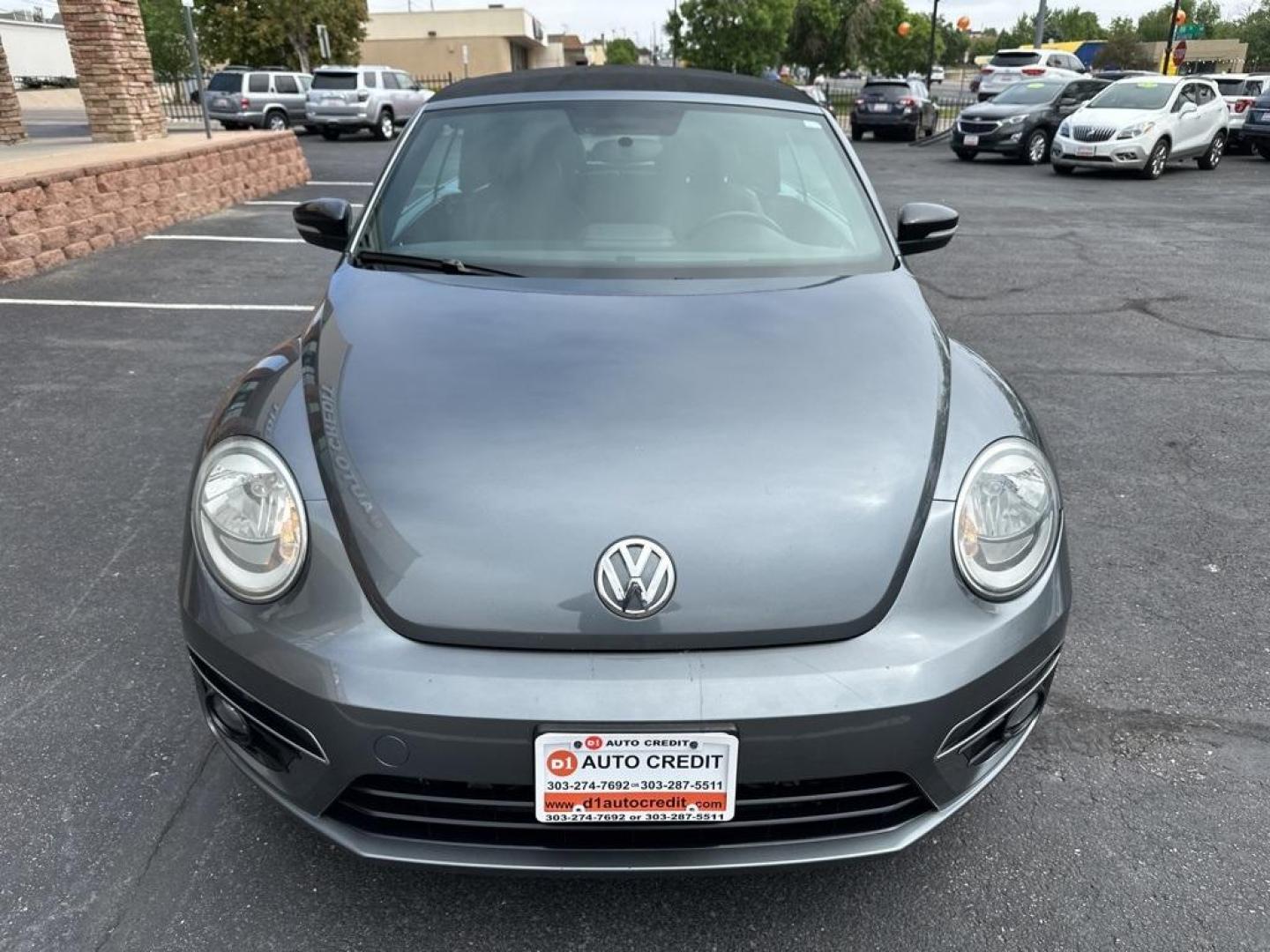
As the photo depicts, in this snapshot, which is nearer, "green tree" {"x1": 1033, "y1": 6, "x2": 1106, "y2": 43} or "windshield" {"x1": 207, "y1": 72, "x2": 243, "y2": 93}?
"windshield" {"x1": 207, "y1": 72, "x2": 243, "y2": 93}

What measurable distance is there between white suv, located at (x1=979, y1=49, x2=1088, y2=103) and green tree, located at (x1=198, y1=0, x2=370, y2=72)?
25762 millimetres

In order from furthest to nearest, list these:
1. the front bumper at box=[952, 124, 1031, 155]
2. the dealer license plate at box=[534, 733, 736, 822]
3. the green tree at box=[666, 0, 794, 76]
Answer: the green tree at box=[666, 0, 794, 76]
the front bumper at box=[952, 124, 1031, 155]
the dealer license plate at box=[534, 733, 736, 822]

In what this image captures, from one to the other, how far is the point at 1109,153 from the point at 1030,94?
A: 3893 millimetres

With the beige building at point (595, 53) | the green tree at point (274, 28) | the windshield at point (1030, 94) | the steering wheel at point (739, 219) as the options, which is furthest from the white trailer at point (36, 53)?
the steering wheel at point (739, 219)

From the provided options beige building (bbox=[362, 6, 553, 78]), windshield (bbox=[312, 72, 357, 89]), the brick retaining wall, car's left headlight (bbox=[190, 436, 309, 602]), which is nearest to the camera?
car's left headlight (bbox=[190, 436, 309, 602])

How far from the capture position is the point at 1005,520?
1851 mm

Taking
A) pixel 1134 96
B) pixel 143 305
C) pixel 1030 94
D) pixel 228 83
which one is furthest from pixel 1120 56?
pixel 143 305

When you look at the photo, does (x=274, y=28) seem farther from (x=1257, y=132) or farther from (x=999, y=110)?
(x=1257, y=132)

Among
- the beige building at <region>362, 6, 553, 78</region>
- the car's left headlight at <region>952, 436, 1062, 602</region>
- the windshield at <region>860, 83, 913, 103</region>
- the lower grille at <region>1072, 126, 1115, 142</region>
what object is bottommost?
the lower grille at <region>1072, 126, 1115, 142</region>

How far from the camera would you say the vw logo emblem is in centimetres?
163

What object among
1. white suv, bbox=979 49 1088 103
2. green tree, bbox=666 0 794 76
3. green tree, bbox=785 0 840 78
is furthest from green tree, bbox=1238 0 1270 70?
white suv, bbox=979 49 1088 103

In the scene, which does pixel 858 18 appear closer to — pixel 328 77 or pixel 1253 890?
pixel 328 77

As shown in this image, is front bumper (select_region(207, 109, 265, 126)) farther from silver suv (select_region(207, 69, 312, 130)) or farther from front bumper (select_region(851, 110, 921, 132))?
front bumper (select_region(851, 110, 921, 132))

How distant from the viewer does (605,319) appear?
89.7 inches
